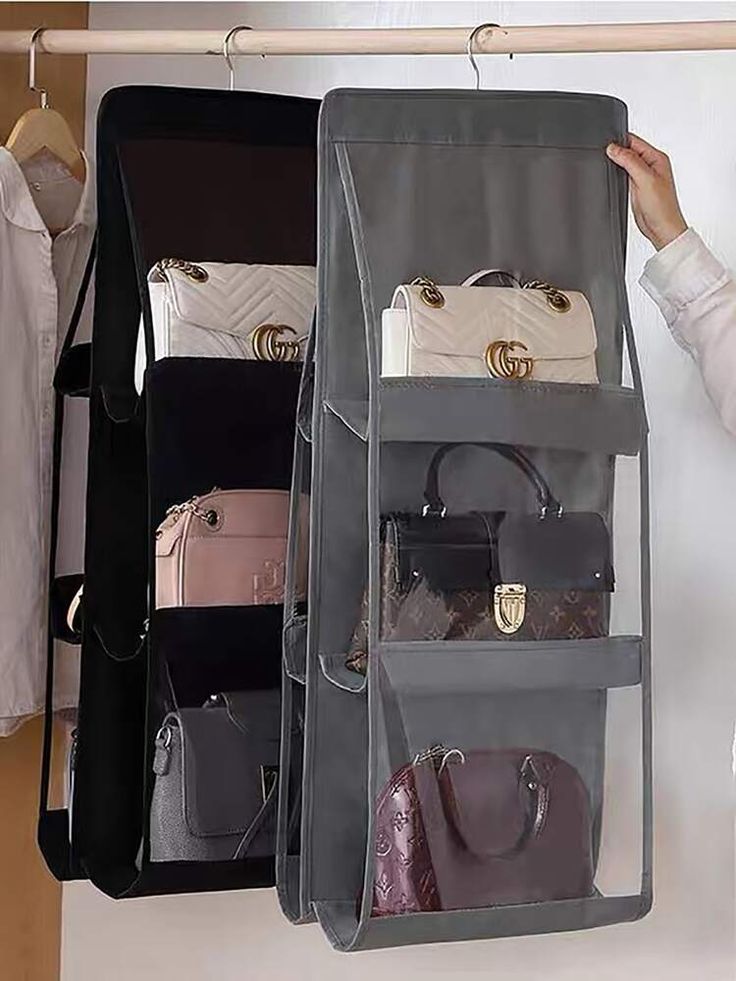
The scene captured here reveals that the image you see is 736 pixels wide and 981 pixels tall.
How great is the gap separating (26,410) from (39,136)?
0.32m

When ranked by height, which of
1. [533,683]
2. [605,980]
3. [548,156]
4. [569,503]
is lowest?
[605,980]

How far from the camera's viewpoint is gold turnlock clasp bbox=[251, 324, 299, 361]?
1.55 m

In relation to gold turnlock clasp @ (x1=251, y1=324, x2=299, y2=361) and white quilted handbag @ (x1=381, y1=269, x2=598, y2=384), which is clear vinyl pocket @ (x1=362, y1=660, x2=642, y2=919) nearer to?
white quilted handbag @ (x1=381, y1=269, x2=598, y2=384)

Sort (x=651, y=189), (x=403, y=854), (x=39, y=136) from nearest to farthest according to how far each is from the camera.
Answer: (x=403, y=854) → (x=651, y=189) → (x=39, y=136)

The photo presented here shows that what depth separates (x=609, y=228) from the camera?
1.43 meters

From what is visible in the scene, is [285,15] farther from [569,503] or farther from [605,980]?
[605,980]

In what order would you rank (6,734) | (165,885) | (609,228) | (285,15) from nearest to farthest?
(609,228) < (165,885) < (6,734) < (285,15)

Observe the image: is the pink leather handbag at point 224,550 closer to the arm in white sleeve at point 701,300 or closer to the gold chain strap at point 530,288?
the gold chain strap at point 530,288

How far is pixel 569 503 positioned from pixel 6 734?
2.57 ft

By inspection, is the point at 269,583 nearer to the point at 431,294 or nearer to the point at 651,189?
the point at 431,294

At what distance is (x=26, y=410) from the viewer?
1.73 m

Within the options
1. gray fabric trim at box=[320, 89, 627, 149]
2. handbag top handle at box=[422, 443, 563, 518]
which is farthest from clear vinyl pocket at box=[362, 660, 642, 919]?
gray fabric trim at box=[320, 89, 627, 149]

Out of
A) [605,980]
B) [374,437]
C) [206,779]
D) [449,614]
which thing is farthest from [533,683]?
[605,980]

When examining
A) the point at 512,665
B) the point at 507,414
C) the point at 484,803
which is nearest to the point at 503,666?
the point at 512,665
